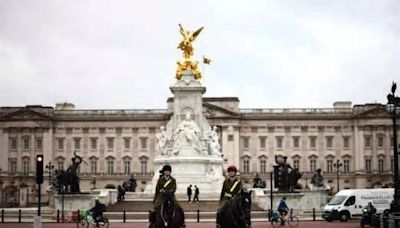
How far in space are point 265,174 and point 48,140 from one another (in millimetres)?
32396

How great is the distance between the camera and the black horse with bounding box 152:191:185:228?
17.8m

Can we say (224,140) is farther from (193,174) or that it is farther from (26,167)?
(193,174)

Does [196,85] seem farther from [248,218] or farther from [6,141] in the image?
[6,141]

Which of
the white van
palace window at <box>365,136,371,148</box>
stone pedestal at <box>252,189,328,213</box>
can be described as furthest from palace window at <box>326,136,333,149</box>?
the white van

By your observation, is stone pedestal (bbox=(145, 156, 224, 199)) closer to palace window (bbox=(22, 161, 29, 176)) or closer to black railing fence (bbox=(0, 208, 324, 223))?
black railing fence (bbox=(0, 208, 324, 223))

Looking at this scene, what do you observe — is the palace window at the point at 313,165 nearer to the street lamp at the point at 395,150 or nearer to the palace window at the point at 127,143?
the palace window at the point at 127,143

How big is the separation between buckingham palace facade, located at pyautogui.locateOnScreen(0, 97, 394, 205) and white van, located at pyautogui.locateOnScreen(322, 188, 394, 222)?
70.6m

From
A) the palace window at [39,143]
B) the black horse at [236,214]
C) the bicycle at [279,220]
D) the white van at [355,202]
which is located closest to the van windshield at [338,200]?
the white van at [355,202]

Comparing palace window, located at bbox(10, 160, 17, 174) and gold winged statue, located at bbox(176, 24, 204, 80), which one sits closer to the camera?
gold winged statue, located at bbox(176, 24, 204, 80)

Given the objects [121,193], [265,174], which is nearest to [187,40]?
[121,193]

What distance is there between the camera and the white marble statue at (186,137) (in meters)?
61.9

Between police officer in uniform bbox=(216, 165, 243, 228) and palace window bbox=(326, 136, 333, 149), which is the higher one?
palace window bbox=(326, 136, 333, 149)

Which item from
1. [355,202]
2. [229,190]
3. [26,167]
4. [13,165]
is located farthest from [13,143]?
[229,190]

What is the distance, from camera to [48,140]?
385ft
